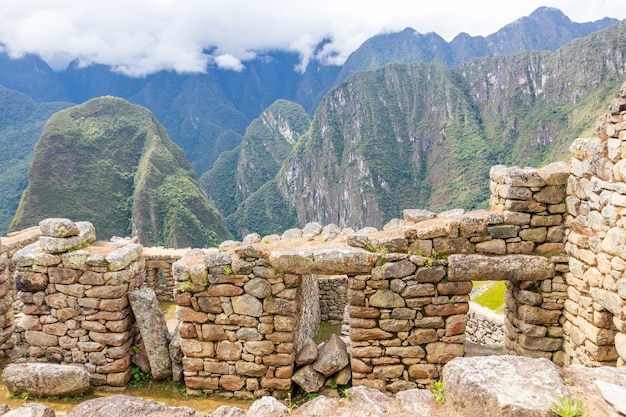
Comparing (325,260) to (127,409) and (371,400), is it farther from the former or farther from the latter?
(127,409)

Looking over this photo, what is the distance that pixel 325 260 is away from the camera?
6.16 metres

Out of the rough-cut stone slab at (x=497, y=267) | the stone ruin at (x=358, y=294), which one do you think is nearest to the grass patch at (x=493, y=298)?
the stone ruin at (x=358, y=294)

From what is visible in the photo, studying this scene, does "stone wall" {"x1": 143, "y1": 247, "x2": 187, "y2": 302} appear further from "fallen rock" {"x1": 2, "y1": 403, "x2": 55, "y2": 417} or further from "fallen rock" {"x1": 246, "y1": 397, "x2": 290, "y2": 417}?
"fallen rock" {"x1": 246, "y1": 397, "x2": 290, "y2": 417}

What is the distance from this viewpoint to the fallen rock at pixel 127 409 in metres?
3.67

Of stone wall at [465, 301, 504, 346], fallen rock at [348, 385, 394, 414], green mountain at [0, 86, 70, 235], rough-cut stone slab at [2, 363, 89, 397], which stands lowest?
stone wall at [465, 301, 504, 346]

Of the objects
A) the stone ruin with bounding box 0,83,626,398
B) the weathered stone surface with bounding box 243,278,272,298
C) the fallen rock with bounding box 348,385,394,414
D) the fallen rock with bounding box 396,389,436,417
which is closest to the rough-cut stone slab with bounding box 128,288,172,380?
the stone ruin with bounding box 0,83,626,398

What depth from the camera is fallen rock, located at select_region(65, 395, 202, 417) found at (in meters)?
3.67

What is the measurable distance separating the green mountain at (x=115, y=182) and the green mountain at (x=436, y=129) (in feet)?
209

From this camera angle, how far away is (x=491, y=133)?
459ft

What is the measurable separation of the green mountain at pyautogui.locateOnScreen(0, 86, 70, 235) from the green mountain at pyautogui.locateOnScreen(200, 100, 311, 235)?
2628 inches

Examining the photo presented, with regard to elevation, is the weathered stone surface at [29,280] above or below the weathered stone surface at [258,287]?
above

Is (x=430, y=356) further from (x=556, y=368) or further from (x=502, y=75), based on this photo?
(x=502, y=75)

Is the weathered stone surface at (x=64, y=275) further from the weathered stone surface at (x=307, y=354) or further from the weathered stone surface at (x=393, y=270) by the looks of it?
the weathered stone surface at (x=393, y=270)

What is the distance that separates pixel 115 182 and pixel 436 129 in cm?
11564
